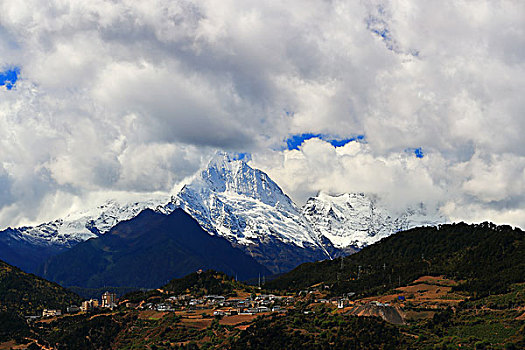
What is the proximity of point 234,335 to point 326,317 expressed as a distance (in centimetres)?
2945

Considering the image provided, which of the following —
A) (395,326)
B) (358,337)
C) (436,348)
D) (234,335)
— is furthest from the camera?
(234,335)

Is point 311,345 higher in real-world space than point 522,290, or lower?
lower

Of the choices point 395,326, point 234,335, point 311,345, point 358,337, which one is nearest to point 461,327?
point 395,326

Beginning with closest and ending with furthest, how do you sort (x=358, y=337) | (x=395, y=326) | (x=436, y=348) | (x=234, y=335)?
(x=436, y=348)
(x=358, y=337)
(x=395, y=326)
(x=234, y=335)

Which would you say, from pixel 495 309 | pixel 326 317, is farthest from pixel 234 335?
pixel 495 309

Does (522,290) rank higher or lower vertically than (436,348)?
higher

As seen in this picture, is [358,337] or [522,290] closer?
[358,337]

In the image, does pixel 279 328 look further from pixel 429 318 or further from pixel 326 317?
pixel 429 318

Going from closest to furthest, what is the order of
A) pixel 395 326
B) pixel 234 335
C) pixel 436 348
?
pixel 436 348, pixel 395 326, pixel 234 335

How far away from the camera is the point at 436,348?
15762cm

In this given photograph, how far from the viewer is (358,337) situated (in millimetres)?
168500

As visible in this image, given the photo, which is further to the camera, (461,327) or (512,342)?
(461,327)

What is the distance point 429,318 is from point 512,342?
40609 mm

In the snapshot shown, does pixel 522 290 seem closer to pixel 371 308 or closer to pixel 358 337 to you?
pixel 371 308
